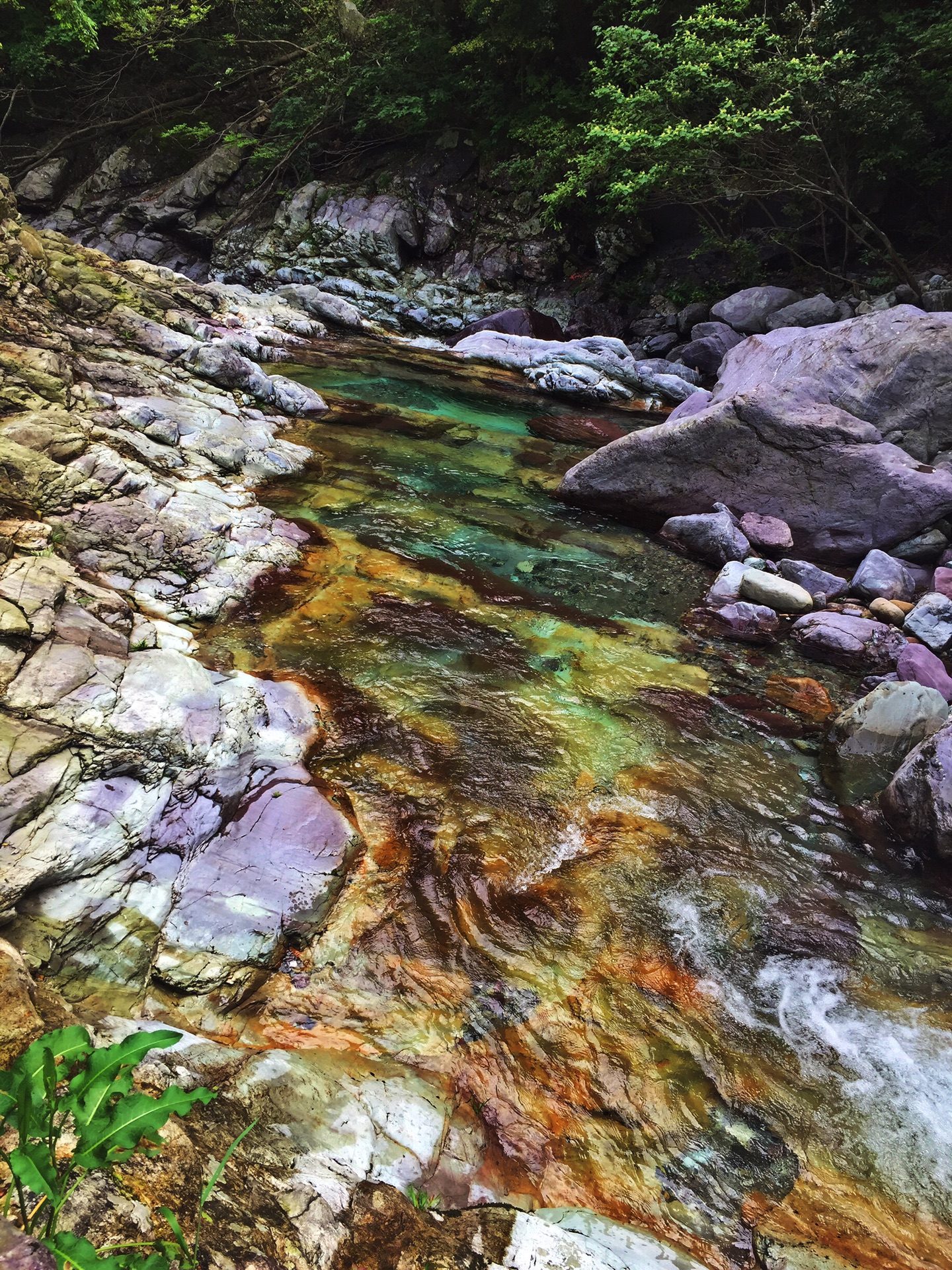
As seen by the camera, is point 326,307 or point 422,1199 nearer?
point 422,1199

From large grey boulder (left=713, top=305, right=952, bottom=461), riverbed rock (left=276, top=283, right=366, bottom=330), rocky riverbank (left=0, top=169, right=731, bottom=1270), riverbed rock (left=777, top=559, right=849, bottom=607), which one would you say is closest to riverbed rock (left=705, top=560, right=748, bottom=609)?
riverbed rock (left=777, top=559, right=849, bottom=607)

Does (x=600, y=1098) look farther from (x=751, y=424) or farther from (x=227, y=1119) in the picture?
(x=751, y=424)

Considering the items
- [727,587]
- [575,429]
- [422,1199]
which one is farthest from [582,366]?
[422,1199]

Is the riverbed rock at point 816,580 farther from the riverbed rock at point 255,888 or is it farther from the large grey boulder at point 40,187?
the large grey boulder at point 40,187

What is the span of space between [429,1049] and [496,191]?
2041 cm

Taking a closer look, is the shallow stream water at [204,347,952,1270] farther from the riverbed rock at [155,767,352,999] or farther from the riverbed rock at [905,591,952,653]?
the riverbed rock at [905,591,952,653]

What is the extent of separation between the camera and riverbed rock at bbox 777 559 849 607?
673cm

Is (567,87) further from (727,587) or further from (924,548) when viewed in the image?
(727,587)

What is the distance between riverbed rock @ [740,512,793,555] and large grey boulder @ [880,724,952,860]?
3.50 m

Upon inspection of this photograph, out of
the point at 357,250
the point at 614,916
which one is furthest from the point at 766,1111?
the point at 357,250

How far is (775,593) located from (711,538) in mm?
1053

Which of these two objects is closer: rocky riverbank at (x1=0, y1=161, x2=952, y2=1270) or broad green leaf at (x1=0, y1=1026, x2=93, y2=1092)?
broad green leaf at (x1=0, y1=1026, x2=93, y2=1092)

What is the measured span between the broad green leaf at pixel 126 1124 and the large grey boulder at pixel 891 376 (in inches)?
320

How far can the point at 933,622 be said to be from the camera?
19.6 ft
